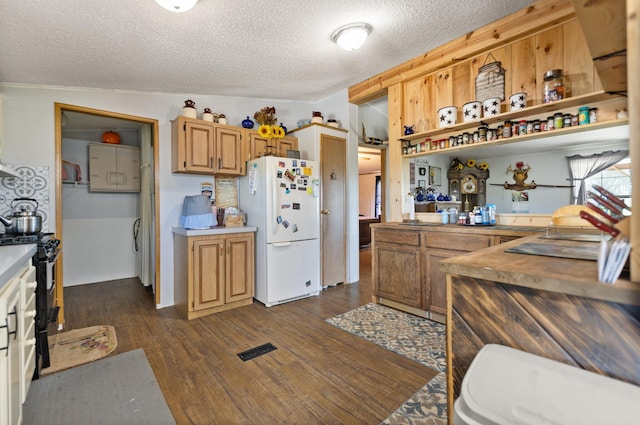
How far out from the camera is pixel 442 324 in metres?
2.69

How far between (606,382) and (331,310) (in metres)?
2.58

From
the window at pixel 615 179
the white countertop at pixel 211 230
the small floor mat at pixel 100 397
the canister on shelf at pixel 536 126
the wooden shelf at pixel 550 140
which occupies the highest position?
the canister on shelf at pixel 536 126

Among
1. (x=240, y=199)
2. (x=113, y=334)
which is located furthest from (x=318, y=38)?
(x=113, y=334)

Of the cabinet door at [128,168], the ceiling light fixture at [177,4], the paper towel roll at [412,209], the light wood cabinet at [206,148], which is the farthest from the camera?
the cabinet door at [128,168]

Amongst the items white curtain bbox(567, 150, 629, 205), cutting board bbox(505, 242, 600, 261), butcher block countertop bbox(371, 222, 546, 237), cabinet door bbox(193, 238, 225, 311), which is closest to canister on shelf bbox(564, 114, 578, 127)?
white curtain bbox(567, 150, 629, 205)

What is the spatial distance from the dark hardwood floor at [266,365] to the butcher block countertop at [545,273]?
102cm

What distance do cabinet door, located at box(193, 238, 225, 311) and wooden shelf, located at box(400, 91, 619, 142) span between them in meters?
2.40

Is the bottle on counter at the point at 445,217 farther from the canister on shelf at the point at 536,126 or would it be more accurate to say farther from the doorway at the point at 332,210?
the doorway at the point at 332,210

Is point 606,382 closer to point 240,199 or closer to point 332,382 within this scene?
point 332,382

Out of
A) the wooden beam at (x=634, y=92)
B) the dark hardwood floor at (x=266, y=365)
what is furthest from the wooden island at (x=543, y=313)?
the dark hardwood floor at (x=266, y=365)

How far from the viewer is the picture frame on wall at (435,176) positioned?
3.23 metres

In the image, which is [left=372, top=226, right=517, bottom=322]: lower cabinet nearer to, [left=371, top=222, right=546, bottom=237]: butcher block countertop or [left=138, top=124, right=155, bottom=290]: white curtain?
[left=371, top=222, right=546, bottom=237]: butcher block countertop

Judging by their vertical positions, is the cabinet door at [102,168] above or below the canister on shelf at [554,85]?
below

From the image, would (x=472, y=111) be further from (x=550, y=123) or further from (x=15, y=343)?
(x=15, y=343)
